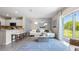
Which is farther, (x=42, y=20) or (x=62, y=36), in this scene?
(x=42, y=20)

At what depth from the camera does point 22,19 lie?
1302 centimetres

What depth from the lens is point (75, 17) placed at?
7.20 meters
